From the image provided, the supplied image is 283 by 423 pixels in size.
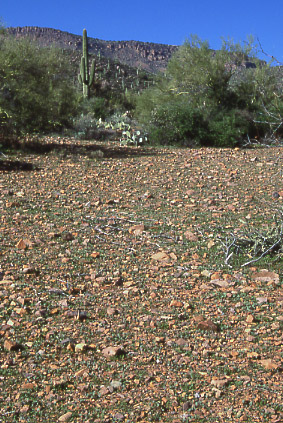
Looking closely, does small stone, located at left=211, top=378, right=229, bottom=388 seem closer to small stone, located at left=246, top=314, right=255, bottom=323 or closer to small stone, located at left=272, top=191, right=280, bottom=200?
small stone, located at left=246, top=314, right=255, bottom=323

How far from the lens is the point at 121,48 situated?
62.3 m

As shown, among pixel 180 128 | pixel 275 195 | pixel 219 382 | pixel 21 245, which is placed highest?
pixel 180 128

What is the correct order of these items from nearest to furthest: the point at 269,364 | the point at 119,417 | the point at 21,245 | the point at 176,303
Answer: the point at 119,417 < the point at 269,364 < the point at 176,303 < the point at 21,245

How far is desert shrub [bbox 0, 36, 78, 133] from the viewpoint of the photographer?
11.5 meters

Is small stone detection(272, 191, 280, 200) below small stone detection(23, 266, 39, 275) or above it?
above

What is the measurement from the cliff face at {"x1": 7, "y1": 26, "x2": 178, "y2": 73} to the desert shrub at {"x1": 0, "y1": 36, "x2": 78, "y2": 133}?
129 feet

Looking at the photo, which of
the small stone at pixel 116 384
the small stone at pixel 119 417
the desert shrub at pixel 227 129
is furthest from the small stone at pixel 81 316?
the desert shrub at pixel 227 129

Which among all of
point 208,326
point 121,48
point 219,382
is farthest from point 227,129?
point 121,48

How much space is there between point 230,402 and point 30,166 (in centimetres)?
742

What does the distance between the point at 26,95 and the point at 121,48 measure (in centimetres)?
5274

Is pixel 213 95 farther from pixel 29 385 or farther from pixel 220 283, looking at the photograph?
pixel 29 385

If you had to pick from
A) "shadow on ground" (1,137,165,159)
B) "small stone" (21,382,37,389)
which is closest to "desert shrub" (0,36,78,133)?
"shadow on ground" (1,137,165,159)

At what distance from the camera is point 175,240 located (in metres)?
6.12

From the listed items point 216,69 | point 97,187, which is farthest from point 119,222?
point 216,69
